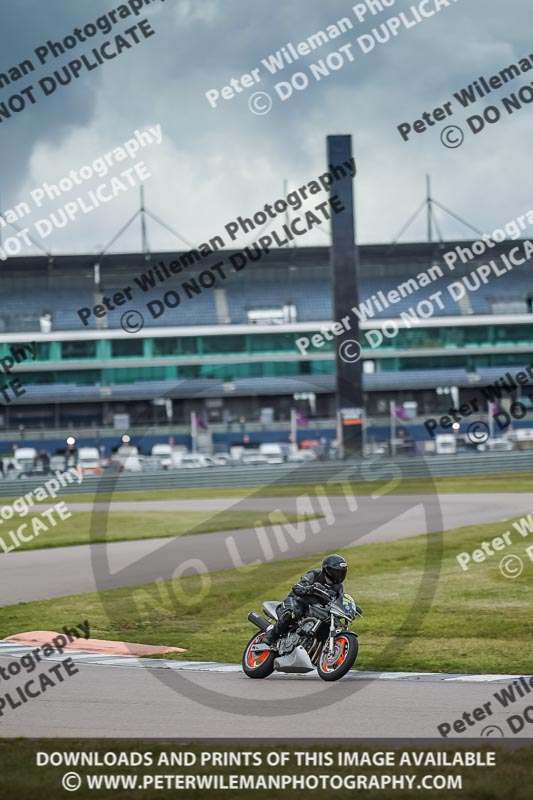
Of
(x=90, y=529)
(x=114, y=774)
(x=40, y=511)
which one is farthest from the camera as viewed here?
(x=40, y=511)

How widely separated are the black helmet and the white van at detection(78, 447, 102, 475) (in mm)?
50297

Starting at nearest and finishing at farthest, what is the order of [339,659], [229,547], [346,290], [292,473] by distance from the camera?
[339,659] < [229,547] < [292,473] < [346,290]

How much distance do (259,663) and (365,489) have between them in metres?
37.4

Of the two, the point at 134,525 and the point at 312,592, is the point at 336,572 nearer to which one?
the point at 312,592

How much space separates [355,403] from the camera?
189 feet

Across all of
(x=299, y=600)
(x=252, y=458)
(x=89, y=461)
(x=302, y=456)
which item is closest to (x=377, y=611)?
(x=299, y=600)

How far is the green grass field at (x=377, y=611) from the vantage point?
496 inches

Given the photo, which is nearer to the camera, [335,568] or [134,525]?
[335,568]

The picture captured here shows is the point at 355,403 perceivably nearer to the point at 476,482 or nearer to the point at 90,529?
the point at 476,482

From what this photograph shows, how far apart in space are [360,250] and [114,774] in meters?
83.1

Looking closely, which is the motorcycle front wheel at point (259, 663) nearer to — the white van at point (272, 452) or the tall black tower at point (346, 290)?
the tall black tower at point (346, 290)

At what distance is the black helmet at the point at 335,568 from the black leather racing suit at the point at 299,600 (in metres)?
0.08

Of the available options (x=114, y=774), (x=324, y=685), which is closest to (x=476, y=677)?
(x=324, y=685)

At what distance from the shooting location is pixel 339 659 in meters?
10.4
